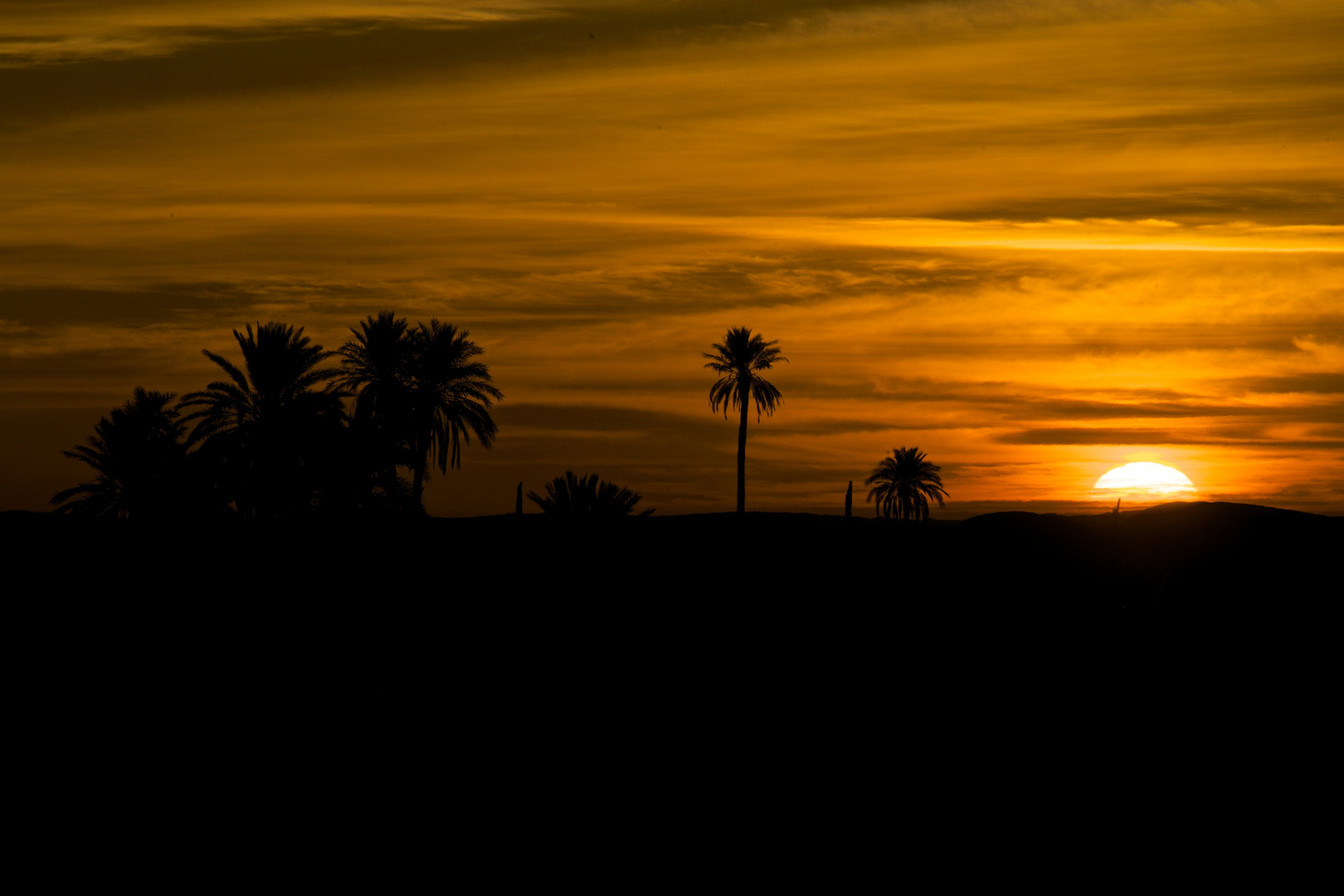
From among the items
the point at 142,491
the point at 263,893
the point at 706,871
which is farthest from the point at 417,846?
the point at 142,491

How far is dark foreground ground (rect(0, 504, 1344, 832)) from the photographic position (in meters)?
19.2

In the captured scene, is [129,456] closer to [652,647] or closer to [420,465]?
[420,465]

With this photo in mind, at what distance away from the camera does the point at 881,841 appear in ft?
50.8

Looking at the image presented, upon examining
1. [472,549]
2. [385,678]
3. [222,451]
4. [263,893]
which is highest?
[222,451]

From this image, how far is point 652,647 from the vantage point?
25234mm

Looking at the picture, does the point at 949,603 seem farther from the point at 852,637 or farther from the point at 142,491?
the point at 142,491

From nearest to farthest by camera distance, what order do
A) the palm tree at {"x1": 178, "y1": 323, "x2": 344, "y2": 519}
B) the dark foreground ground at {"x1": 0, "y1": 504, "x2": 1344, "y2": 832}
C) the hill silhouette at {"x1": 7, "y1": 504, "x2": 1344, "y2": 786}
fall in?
the dark foreground ground at {"x1": 0, "y1": 504, "x2": 1344, "y2": 832} → the hill silhouette at {"x1": 7, "y1": 504, "x2": 1344, "y2": 786} → the palm tree at {"x1": 178, "y1": 323, "x2": 344, "y2": 519}

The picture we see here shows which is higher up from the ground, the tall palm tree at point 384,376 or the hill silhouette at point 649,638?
the tall palm tree at point 384,376

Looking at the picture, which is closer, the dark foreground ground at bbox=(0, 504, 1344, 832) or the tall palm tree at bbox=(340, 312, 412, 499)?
the dark foreground ground at bbox=(0, 504, 1344, 832)

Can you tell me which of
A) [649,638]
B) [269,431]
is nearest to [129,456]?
[269,431]

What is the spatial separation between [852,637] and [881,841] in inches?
432

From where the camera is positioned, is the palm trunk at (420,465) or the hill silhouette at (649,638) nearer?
the hill silhouette at (649,638)

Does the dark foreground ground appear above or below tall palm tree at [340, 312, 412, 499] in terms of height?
below

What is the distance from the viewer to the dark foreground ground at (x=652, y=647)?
1922cm
